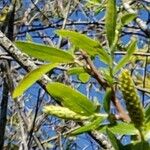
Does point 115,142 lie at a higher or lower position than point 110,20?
lower

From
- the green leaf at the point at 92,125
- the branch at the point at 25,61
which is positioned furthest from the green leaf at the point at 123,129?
the branch at the point at 25,61

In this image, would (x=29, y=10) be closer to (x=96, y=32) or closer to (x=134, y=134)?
(x=96, y=32)

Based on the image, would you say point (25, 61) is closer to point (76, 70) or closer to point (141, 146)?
point (76, 70)

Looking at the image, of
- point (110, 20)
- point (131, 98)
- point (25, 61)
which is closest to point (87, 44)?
point (110, 20)

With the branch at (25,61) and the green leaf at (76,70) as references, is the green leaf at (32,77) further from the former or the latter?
the branch at (25,61)

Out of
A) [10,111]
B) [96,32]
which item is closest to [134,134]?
[96,32]
